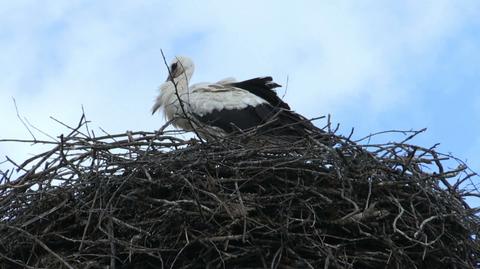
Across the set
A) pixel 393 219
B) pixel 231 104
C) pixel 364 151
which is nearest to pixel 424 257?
pixel 393 219

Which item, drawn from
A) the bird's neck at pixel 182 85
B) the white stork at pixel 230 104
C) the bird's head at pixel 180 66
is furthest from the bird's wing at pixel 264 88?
the bird's head at pixel 180 66

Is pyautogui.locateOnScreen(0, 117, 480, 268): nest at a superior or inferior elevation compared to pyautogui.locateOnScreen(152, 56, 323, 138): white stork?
inferior

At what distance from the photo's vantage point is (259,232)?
4441 millimetres

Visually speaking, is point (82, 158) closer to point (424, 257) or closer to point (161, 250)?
point (161, 250)

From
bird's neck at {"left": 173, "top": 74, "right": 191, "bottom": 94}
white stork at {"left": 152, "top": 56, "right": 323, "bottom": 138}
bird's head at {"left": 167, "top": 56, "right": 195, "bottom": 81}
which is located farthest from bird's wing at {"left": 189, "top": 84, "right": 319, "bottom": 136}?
bird's head at {"left": 167, "top": 56, "right": 195, "bottom": 81}

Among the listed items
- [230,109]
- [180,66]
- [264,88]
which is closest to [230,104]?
[230,109]

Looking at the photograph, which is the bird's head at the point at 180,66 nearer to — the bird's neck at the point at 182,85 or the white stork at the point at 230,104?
the bird's neck at the point at 182,85

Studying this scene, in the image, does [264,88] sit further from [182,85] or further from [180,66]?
[180,66]

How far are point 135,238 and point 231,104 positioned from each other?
198cm

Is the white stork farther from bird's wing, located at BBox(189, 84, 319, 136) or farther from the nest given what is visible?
the nest

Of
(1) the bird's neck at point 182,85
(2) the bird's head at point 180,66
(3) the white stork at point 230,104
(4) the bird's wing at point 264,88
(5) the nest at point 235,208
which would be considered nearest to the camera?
(5) the nest at point 235,208

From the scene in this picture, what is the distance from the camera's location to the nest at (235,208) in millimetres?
4406

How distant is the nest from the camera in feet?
14.5

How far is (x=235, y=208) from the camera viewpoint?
4.44 metres
